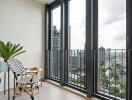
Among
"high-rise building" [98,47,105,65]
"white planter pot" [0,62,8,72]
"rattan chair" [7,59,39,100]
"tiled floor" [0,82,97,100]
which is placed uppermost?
"high-rise building" [98,47,105,65]

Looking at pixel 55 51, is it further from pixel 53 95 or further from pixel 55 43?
pixel 53 95

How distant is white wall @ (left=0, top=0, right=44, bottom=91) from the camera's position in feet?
16.6

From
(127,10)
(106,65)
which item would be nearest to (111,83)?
(106,65)

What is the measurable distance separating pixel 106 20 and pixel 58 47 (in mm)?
2279

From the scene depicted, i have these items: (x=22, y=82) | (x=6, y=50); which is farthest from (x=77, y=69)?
(x=6, y=50)

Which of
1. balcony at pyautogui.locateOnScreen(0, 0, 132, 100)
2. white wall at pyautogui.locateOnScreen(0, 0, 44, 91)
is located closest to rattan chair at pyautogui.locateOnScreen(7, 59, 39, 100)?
balcony at pyautogui.locateOnScreen(0, 0, 132, 100)

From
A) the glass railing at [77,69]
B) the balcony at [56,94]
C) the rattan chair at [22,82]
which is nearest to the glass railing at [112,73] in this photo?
the balcony at [56,94]

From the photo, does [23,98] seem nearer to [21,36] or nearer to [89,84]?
[89,84]

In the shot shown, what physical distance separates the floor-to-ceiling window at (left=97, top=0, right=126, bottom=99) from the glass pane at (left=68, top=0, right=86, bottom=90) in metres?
0.67

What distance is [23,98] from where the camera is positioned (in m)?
4.04

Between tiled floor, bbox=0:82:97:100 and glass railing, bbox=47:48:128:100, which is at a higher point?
glass railing, bbox=47:48:128:100

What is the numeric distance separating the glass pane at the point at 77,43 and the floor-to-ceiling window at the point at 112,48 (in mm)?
671

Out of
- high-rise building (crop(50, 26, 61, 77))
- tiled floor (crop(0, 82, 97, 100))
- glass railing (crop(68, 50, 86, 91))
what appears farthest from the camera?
high-rise building (crop(50, 26, 61, 77))

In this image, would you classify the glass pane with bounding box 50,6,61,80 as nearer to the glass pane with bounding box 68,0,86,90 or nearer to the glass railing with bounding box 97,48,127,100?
the glass pane with bounding box 68,0,86,90
